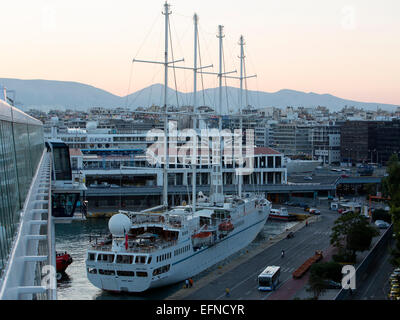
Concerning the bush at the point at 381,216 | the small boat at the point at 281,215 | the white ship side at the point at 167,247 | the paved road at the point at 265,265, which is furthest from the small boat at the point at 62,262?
the small boat at the point at 281,215

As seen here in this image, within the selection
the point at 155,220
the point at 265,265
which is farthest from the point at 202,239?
the point at 265,265

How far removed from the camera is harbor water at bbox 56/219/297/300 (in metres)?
13.6

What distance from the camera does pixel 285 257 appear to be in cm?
1683

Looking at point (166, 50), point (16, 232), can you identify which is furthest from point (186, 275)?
point (16, 232)

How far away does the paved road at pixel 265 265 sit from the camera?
42.1ft

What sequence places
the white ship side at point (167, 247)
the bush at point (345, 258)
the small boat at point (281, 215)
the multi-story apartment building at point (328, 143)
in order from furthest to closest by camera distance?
the multi-story apartment building at point (328, 143), the small boat at point (281, 215), the bush at point (345, 258), the white ship side at point (167, 247)

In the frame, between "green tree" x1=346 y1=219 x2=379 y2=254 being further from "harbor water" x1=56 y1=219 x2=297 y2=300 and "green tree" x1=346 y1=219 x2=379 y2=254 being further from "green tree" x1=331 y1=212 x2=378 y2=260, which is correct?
"harbor water" x1=56 y1=219 x2=297 y2=300

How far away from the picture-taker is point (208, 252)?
17.0 meters

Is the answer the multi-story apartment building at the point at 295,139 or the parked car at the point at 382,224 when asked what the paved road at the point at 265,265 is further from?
the multi-story apartment building at the point at 295,139

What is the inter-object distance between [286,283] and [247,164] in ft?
63.2

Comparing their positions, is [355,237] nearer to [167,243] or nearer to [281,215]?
[167,243]

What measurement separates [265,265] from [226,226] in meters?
2.91

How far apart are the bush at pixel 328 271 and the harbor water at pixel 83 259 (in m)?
3.65
